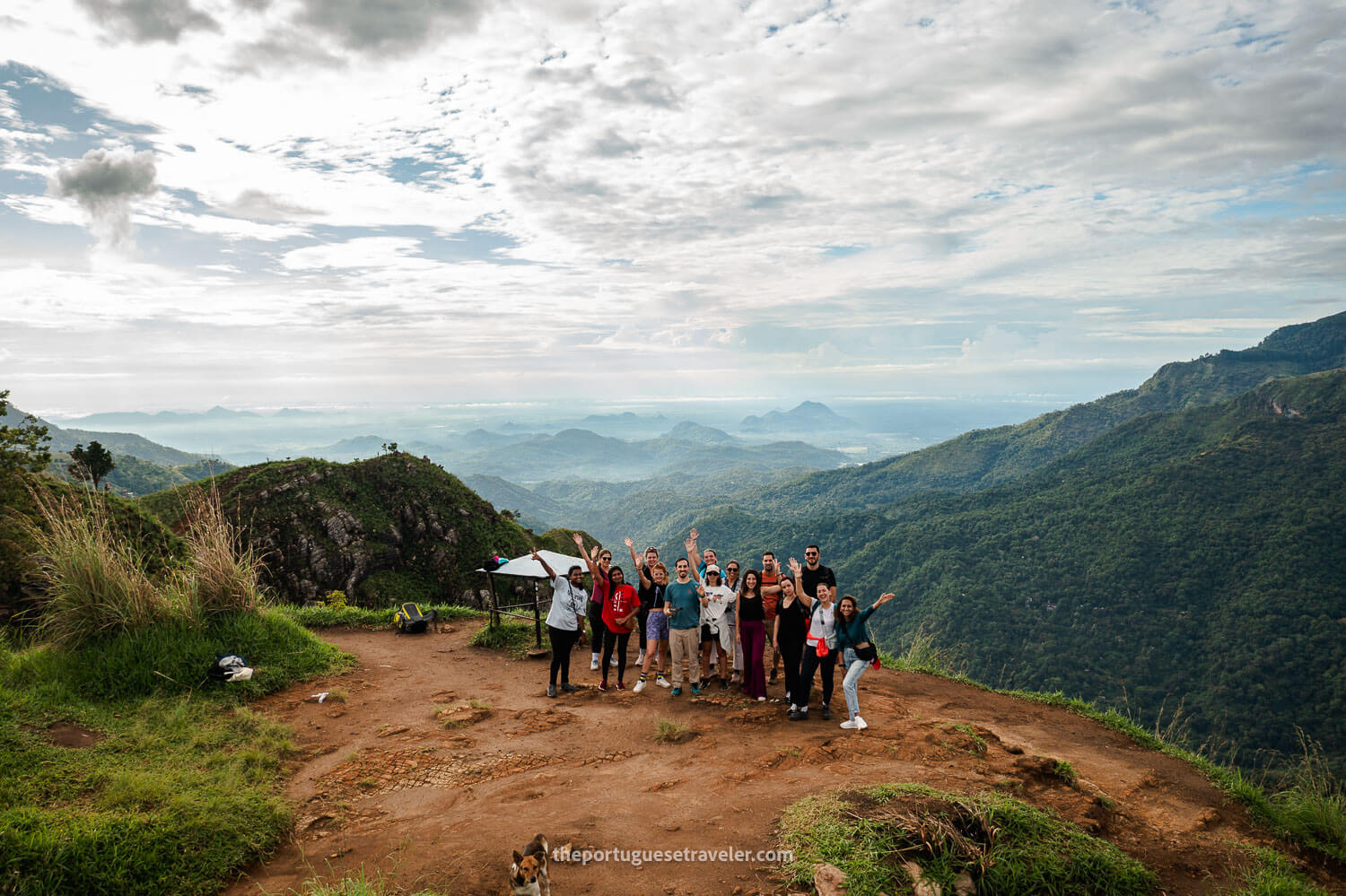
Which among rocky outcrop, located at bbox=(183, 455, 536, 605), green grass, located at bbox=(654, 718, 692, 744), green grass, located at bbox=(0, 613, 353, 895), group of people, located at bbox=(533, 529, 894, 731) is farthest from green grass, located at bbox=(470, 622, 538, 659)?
rocky outcrop, located at bbox=(183, 455, 536, 605)

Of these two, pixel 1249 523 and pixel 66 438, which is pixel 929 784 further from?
pixel 66 438

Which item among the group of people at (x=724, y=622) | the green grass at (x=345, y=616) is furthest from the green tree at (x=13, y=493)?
the group of people at (x=724, y=622)

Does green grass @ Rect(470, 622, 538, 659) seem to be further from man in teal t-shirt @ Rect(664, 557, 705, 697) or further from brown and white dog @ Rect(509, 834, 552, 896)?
brown and white dog @ Rect(509, 834, 552, 896)

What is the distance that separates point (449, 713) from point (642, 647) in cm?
397

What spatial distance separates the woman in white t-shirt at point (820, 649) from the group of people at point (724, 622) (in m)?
0.01

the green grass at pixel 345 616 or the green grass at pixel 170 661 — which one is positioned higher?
the green grass at pixel 170 661

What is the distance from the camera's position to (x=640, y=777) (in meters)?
6.23

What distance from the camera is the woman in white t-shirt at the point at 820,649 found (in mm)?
7777

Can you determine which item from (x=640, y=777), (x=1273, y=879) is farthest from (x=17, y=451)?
(x=1273, y=879)

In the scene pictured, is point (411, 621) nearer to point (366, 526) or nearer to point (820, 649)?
point (820, 649)

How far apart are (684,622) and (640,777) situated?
2.70 meters

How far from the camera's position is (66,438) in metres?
182

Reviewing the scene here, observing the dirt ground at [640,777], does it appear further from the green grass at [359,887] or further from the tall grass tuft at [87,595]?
the tall grass tuft at [87,595]

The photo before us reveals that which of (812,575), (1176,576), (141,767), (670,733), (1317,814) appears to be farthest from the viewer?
(1176,576)
